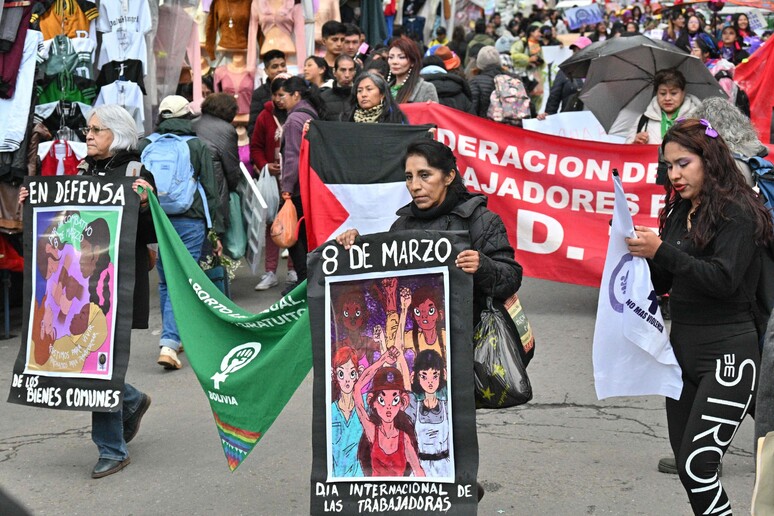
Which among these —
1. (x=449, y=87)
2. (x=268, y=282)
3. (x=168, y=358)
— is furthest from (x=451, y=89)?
(x=168, y=358)

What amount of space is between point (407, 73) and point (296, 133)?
1142 mm

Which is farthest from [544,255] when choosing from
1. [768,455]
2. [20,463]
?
[768,455]

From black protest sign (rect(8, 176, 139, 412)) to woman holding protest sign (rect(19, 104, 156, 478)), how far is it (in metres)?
0.06

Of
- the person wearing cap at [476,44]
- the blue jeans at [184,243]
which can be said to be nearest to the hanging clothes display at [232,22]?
the person wearing cap at [476,44]

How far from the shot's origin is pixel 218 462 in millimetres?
6270

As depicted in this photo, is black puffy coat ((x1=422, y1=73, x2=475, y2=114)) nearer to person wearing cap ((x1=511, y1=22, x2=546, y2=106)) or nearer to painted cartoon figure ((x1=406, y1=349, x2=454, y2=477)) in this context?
person wearing cap ((x1=511, y1=22, x2=546, y2=106))

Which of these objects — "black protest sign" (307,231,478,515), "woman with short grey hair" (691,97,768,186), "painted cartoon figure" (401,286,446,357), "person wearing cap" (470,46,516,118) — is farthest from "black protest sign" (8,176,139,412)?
"person wearing cap" (470,46,516,118)

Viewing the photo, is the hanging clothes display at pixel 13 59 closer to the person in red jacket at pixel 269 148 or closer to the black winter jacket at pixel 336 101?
the person in red jacket at pixel 269 148

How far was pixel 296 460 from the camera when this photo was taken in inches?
246

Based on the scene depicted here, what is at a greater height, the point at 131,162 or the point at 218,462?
the point at 131,162

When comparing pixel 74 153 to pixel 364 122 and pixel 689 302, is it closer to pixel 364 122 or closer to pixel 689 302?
pixel 364 122

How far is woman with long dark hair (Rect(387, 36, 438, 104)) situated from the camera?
979 centimetres

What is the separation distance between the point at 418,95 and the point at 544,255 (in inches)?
70.3

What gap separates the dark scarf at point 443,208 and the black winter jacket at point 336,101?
5207 millimetres
